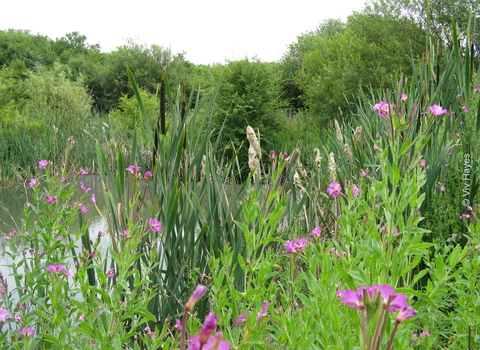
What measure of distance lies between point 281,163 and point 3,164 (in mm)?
6356

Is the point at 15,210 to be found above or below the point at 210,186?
below

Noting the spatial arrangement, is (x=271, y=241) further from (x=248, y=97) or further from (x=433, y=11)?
(x=433, y=11)

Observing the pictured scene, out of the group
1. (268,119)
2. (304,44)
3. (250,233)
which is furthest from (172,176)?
(304,44)

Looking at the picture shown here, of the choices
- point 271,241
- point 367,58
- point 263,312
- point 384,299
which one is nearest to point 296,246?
point 263,312

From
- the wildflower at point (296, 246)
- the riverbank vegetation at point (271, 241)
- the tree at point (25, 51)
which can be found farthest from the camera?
the tree at point (25, 51)

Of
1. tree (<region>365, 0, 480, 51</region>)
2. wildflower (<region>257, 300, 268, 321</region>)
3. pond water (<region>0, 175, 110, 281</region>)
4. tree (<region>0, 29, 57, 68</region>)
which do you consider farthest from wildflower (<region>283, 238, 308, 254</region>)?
tree (<region>0, 29, 57, 68</region>)

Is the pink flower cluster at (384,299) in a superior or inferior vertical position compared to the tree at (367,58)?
inferior

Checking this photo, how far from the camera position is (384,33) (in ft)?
43.8

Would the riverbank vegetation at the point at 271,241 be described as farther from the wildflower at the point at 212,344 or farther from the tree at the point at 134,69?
the tree at the point at 134,69

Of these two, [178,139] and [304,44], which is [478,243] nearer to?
[178,139]

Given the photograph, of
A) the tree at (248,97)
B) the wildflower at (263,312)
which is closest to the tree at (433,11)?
the tree at (248,97)

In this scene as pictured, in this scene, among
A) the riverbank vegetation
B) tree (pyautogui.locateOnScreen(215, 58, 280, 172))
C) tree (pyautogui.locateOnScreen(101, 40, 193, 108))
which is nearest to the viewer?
the riverbank vegetation

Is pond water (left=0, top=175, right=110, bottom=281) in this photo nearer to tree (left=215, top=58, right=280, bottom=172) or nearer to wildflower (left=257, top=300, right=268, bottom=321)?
wildflower (left=257, top=300, right=268, bottom=321)

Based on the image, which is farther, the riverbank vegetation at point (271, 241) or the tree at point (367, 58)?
the tree at point (367, 58)
